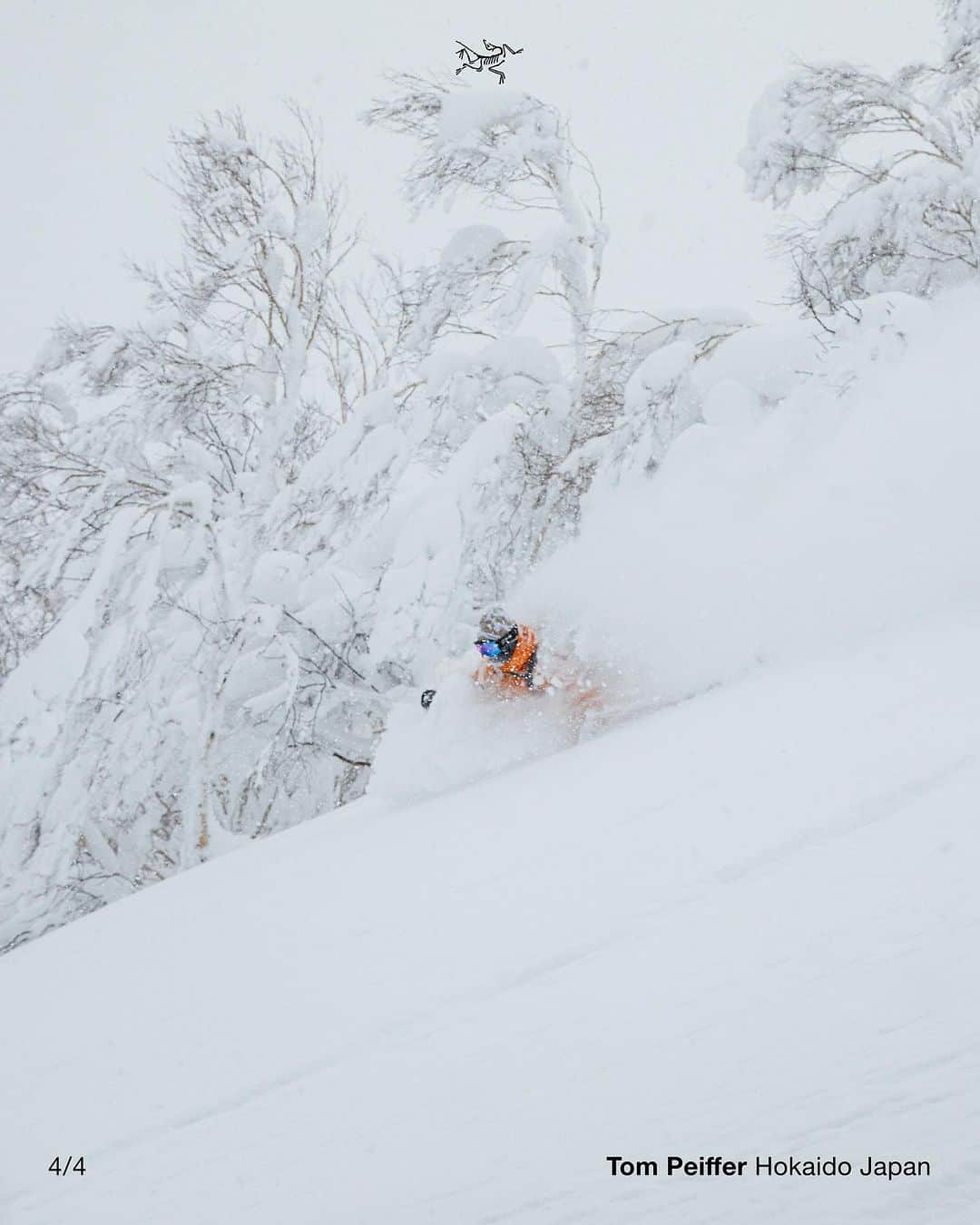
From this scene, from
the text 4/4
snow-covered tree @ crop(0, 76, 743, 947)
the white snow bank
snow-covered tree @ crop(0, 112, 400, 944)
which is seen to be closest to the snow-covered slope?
the text 4/4

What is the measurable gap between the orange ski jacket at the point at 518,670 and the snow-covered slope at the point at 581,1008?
1348mm

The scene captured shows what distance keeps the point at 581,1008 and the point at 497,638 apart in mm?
3363

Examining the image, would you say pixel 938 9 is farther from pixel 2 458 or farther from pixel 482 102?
pixel 2 458

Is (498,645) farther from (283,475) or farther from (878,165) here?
(878,165)

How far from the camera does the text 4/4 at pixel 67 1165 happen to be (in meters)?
2.93

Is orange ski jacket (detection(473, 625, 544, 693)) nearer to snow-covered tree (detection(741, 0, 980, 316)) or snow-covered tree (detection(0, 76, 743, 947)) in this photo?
snow-covered tree (detection(0, 76, 743, 947))

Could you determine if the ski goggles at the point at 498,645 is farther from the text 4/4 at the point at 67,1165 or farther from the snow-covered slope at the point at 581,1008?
the text 4/4 at the point at 67,1165

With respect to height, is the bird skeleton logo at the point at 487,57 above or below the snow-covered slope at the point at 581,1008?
above

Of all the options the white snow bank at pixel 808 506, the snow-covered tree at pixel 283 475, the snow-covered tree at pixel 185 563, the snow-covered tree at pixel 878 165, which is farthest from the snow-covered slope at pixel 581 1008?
the snow-covered tree at pixel 878 165

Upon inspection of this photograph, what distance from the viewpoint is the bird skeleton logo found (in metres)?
8.11

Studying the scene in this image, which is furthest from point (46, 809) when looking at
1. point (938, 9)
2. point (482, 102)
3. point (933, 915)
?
point (938, 9)

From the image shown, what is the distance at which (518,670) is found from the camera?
20.4ft

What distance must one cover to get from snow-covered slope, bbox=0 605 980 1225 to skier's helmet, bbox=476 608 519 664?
1.35 m

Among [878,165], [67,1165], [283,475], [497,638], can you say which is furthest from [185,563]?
Answer: [878,165]
